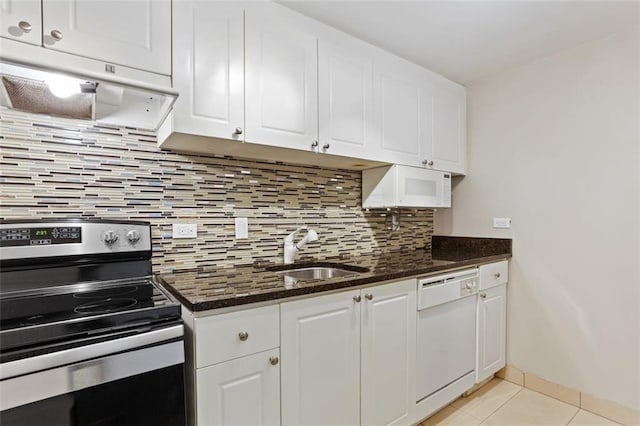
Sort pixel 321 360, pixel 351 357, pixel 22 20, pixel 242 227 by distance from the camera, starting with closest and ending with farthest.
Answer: pixel 22 20 → pixel 321 360 → pixel 351 357 → pixel 242 227

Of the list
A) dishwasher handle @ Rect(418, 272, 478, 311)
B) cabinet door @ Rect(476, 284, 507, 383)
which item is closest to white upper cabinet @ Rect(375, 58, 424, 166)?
dishwasher handle @ Rect(418, 272, 478, 311)

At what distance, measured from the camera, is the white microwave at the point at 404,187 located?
2152 mm

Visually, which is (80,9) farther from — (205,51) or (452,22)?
(452,22)

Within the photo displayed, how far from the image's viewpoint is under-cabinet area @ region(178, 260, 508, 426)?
115 centimetres

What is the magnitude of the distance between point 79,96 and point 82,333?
34.7 inches

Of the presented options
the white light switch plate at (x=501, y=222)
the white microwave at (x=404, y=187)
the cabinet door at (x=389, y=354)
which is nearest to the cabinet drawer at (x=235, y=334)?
the cabinet door at (x=389, y=354)

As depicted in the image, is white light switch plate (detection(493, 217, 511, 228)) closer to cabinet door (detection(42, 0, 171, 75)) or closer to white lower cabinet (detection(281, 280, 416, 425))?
white lower cabinet (detection(281, 280, 416, 425))

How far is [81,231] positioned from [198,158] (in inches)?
24.4

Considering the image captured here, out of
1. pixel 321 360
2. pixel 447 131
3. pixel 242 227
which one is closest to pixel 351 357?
pixel 321 360

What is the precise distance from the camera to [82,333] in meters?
0.91

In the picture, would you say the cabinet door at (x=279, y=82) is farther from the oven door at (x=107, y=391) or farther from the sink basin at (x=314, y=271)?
the oven door at (x=107, y=391)

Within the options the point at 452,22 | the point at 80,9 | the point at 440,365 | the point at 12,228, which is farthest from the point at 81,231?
the point at 452,22

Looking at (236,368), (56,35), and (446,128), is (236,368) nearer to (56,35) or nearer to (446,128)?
(56,35)

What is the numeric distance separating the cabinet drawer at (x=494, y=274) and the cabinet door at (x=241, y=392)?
1502mm
